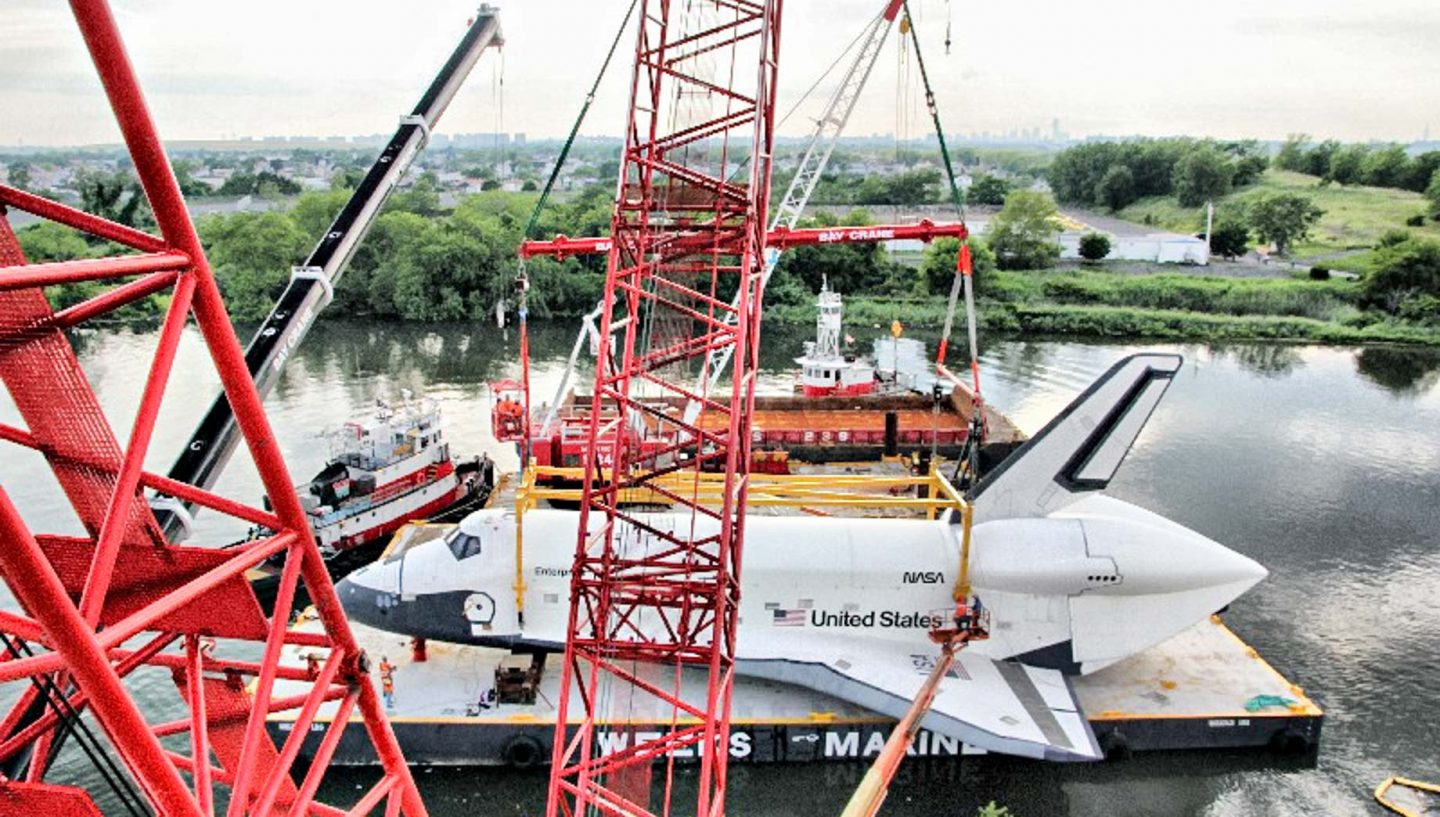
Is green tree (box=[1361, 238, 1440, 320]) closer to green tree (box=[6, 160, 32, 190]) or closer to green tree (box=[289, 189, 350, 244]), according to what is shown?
green tree (box=[289, 189, 350, 244])

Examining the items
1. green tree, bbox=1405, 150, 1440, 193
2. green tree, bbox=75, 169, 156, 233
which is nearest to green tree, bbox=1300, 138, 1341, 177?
green tree, bbox=1405, 150, 1440, 193

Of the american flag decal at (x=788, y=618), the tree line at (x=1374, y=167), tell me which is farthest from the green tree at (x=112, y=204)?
the tree line at (x=1374, y=167)

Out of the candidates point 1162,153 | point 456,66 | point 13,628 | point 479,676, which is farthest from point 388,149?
point 1162,153

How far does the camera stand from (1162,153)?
193875mm

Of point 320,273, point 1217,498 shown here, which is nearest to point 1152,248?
point 1217,498

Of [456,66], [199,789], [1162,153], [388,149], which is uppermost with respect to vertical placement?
[1162,153]

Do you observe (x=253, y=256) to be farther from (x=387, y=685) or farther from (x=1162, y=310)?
(x=1162, y=310)

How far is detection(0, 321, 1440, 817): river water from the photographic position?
88.0ft

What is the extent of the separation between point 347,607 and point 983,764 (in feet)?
59.2

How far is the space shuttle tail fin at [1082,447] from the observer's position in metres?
28.0

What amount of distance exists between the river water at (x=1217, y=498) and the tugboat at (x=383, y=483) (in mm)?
5332

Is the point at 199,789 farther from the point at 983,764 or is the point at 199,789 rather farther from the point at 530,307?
the point at 530,307

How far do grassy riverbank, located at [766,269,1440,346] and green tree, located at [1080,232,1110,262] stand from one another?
10.0 meters

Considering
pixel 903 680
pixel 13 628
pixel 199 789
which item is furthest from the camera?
pixel 903 680
